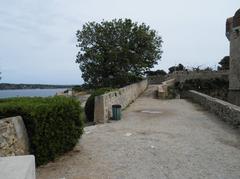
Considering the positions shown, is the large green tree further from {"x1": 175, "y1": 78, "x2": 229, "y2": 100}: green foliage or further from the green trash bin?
the green trash bin

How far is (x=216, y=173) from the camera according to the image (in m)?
5.29

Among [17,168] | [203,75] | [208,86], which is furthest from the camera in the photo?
[203,75]

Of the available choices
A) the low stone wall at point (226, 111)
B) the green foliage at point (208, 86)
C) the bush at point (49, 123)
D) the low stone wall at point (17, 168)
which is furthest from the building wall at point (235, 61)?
the low stone wall at point (17, 168)

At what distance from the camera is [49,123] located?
5902 mm

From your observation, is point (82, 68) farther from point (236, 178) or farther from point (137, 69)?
point (236, 178)

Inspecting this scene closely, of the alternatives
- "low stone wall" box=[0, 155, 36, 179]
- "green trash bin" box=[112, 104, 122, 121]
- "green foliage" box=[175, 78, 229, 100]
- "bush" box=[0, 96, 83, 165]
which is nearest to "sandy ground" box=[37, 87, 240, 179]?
"bush" box=[0, 96, 83, 165]

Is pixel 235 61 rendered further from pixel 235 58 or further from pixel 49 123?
pixel 49 123

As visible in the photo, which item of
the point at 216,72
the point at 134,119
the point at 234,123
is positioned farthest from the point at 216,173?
the point at 216,72

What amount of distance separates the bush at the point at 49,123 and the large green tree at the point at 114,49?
1887cm

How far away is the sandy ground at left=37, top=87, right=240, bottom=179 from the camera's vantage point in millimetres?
5352

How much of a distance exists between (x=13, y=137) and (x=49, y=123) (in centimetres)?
93

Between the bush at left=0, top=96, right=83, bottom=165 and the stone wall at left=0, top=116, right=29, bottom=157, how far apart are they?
0.16m

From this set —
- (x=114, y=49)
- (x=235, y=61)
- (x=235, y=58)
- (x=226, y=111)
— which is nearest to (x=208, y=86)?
(x=235, y=61)

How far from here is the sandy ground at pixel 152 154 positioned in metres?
5.35
